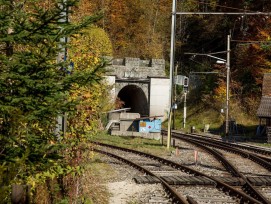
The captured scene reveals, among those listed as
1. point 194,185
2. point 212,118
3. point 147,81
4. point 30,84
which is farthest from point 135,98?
point 30,84

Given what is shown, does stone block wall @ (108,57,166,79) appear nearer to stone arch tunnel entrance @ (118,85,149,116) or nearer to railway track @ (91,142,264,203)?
stone arch tunnel entrance @ (118,85,149,116)

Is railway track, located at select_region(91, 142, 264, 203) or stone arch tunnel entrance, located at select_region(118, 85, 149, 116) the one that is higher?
stone arch tunnel entrance, located at select_region(118, 85, 149, 116)

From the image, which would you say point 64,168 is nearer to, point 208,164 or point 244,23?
point 208,164

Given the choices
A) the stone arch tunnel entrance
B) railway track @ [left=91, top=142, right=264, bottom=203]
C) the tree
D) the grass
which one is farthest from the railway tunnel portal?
the tree

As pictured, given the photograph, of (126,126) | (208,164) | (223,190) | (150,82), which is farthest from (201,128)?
(223,190)

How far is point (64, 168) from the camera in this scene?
800 cm

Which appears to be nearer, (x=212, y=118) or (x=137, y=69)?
(x=212, y=118)

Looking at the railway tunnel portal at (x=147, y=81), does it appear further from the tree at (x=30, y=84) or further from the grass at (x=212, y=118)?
the tree at (x=30, y=84)

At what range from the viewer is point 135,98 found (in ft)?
179

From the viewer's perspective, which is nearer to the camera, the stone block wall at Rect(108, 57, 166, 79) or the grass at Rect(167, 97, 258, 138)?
the grass at Rect(167, 97, 258, 138)

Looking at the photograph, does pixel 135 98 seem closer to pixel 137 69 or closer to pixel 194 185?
pixel 137 69

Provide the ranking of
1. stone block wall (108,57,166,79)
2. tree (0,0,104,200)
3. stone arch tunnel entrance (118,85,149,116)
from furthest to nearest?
stone arch tunnel entrance (118,85,149,116) < stone block wall (108,57,166,79) < tree (0,0,104,200)

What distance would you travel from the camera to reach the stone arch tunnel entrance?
50.8 metres

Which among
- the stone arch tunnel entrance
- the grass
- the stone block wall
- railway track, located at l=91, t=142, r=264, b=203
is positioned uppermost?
the stone block wall
